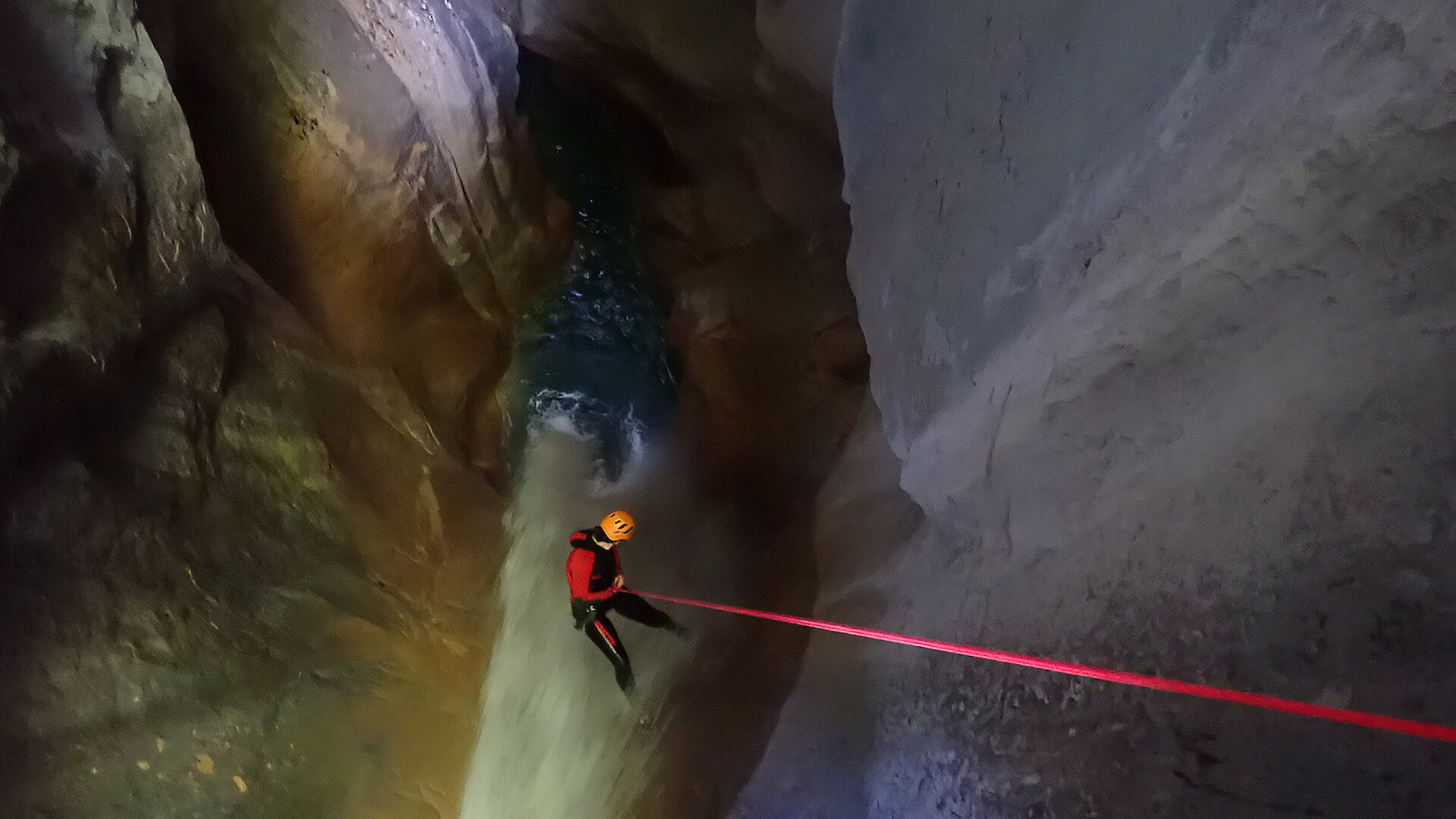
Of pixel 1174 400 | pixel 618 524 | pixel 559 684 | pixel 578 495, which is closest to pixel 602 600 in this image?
pixel 618 524

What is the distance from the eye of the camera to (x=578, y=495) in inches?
209

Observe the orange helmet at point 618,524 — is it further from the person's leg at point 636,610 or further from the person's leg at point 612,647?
the person's leg at point 612,647

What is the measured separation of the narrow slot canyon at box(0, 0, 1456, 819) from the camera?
1261mm

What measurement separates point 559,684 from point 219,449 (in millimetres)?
2249

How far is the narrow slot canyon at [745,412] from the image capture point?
126 centimetres

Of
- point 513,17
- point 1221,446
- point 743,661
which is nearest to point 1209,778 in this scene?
point 1221,446

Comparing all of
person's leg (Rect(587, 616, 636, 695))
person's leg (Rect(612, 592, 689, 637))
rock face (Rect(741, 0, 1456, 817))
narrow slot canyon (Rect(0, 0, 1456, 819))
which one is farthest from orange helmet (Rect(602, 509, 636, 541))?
rock face (Rect(741, 0, 1456, 817))

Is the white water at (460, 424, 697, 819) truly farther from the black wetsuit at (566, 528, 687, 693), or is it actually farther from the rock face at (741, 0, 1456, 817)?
the rock face at (741, 0, 1456, 817)

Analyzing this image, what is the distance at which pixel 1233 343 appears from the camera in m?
1.47

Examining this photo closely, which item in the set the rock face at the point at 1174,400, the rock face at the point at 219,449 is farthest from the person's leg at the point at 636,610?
the rock face at the point at 1174,400

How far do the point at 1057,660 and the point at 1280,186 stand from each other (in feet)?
3.78

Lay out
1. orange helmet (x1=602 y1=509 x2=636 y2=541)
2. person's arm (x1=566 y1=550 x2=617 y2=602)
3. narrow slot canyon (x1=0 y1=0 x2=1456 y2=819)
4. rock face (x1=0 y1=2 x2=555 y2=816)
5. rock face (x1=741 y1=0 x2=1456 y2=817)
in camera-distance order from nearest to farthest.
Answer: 1. rock face (x1=741 y1=0 x2=1456 y2=817)
2. narrow slot canyon (x1=0 y1=0 x2=1456 y2=819)
3. rock face (x1=0 y1=2 x2=555 y2=816)
4. orange helmet (x1=602 y1=509 x2=636 y2=541)
5. person's arm (x1=566 y1=550 x2=617 y2=602)

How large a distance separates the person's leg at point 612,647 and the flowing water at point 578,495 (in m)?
0.22

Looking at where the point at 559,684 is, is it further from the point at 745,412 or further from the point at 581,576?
the point at 745,412
